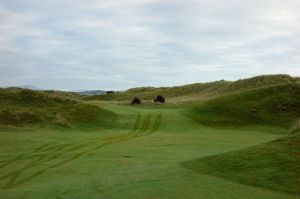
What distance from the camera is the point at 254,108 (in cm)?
5425

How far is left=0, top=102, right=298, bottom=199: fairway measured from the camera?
49.6 feet

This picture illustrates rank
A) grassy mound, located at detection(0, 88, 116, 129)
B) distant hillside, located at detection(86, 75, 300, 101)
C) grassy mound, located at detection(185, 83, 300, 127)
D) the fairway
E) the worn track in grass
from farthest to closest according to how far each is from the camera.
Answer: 1. distant hillside, located at detection(86, 75, 300, 101)
2. grassy mound, located at detection(185, 83, 300, 127)
3. grassy mound, located at detection(0, 88, 116, 129)
4. the worn track in grass
5. the fairway

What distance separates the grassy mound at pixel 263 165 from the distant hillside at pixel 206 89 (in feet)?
198

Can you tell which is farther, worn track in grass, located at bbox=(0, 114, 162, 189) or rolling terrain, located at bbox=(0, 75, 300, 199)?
worn track in grass, located at bbox=(0, 114, 162, 189)

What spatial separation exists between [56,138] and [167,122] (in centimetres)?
1448

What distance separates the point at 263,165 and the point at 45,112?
38.0 m

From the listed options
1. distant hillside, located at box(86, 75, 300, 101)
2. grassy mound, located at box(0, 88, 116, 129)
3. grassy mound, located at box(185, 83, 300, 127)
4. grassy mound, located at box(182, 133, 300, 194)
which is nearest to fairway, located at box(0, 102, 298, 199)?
grassy mound, located at box(182, 133, 300, 194)

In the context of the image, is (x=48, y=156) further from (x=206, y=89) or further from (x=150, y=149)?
(x=206, y=89)

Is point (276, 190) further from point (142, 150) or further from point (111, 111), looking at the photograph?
point (111, 111)

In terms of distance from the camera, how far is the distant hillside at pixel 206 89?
84125 mm

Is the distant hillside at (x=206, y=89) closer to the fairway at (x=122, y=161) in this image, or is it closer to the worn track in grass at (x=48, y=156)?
the fairway at (x=122, y=161)

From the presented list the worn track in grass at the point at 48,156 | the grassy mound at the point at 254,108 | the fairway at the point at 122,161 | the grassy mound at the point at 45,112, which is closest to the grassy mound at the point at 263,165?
the fairway at the point at 122,161

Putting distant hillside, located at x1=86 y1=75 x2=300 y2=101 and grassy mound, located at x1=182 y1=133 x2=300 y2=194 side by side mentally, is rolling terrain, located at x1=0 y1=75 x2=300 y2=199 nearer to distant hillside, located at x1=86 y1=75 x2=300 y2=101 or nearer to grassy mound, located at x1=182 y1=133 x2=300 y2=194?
grassy mound, located at x1=182 y1=133 x2=300 y2=194

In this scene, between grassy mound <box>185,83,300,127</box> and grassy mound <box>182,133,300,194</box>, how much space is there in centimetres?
3207
